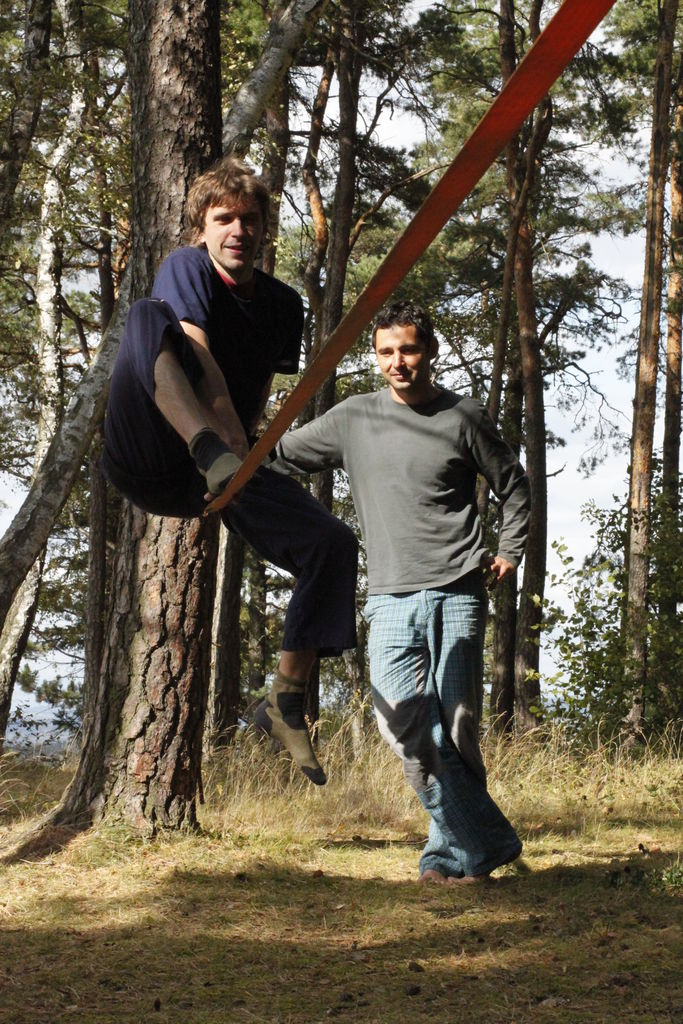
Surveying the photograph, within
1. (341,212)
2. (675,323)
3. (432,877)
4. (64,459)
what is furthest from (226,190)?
A: (675,323)

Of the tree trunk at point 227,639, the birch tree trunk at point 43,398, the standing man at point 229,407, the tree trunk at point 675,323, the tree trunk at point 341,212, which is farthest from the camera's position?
the tree trunk at point 675,323

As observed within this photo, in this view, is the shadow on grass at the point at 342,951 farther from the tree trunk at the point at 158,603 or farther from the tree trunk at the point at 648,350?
the tree trunk at the point at 648,350

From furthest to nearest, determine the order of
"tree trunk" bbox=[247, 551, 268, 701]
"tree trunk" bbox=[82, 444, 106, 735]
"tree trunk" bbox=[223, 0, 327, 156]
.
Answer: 1. "tree trunk" bbox=[247, 551, 268, 701]
2. "tree trunk" bbox=[82, 444, 106, 735]
3. "tree trunk" bbox=[223, 0, 327, 156]

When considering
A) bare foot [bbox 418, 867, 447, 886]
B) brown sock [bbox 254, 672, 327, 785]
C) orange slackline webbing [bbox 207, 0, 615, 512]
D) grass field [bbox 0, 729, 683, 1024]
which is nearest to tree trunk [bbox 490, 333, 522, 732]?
grass field [bbox 0, 729, 683, 1024]

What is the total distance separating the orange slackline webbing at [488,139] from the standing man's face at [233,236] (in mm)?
926

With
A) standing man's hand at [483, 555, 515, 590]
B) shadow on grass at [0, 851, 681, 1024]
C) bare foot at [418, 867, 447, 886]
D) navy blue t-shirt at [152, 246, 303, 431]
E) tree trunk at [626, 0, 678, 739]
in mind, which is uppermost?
tree trunk at [626, 0, 678, 739]

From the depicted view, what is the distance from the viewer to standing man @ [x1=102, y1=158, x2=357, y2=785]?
3279mm

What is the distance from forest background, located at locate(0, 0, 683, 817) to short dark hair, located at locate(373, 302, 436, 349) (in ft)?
4.93

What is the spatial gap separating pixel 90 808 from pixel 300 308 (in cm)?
281

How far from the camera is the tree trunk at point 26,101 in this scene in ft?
25.8

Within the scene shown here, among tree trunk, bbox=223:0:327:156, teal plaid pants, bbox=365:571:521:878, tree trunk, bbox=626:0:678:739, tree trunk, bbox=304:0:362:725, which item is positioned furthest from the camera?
tree trunk, bbox=304:0:362:725

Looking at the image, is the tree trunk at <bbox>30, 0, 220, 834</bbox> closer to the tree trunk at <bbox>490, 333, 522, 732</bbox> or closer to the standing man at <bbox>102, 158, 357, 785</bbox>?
the standing man at <bbox>102, 158, 357, 785</bbox>

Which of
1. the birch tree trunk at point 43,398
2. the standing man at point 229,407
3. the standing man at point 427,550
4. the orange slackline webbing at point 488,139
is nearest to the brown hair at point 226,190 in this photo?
the standing man at point 229,407

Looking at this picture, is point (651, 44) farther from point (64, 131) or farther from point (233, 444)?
point (233, 444)
